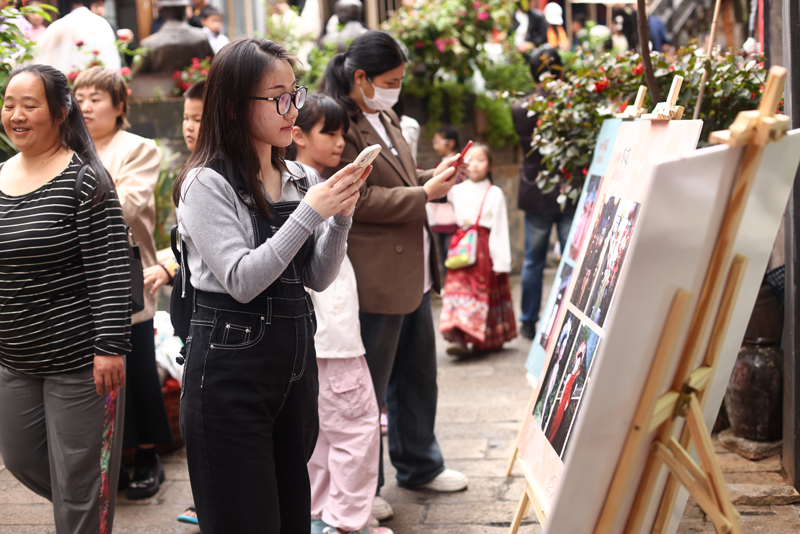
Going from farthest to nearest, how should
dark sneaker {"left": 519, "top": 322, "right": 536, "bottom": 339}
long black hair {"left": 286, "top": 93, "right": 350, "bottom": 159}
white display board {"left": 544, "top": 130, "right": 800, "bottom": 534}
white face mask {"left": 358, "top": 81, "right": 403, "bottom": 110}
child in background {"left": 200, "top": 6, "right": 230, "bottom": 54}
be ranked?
child in background {"left": 200, "top": 6, "right": 230, "bottom": 54} → dark sneaker {"left": 519, "top": 322, "right": 536, "bottom": 339} → white face mask {"left": 358, "top": 81, "right": 403, "bottom": 110} → long black hair {"left": 286, "top": 93, "right": 350, "bottom": 159} → white display board {"left": 544, "top": 130, "right": 800, "bottom": 534}

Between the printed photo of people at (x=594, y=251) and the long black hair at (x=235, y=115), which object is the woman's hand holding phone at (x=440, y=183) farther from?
the long black hair at (x=235, y=115)

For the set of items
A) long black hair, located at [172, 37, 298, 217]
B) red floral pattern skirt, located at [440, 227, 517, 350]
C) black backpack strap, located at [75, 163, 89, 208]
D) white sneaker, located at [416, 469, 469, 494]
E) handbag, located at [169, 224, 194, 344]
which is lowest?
red floral pattern skirt, located at [440, 227, 517, 350]

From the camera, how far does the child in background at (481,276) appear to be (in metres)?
5.61

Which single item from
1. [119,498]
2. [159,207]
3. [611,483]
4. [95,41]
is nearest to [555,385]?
[611,483]

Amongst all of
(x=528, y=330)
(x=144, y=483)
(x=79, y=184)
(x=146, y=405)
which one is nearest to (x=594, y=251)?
(x=79, y=184)

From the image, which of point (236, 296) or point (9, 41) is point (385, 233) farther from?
point (9, 41)

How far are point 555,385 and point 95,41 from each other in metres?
4.64

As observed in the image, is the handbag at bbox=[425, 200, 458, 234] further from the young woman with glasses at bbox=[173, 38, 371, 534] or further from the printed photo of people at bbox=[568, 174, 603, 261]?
the young woman with glasses at bbox=[173, 38, 371, 534]

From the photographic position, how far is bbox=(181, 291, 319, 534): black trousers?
1852 mm

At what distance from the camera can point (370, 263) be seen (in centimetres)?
293

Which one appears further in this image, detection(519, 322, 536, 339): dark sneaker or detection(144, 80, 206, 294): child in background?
detection(519, 322, 536, 339): dark sneaker

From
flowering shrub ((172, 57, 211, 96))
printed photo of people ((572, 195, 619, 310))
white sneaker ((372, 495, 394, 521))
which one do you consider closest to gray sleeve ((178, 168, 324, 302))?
printed photo of people ((572, 195, 619, 310))

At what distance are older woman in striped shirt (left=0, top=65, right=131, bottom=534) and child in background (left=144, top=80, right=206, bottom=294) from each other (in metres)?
0.84

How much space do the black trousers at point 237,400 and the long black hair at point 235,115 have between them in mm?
284
